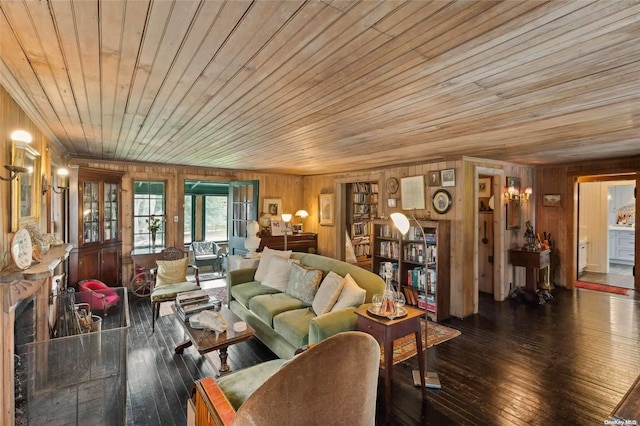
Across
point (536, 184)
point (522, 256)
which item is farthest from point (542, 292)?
point (536, 184)

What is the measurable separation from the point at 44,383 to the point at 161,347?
1.28 meters

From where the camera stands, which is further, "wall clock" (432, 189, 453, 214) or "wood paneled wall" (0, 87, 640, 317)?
"wall clock" (432, 189, 453, 214)

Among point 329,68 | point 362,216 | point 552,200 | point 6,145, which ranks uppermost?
point 329,68

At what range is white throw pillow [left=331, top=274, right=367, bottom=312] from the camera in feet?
9.66

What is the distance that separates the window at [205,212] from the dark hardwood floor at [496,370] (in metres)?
4.23

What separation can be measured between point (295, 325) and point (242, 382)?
1.06 m

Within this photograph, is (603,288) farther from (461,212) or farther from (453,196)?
(453,196)

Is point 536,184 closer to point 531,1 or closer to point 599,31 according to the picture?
point 599,31

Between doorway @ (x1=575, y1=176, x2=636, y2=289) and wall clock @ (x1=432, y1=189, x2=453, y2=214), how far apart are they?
13.6 ft

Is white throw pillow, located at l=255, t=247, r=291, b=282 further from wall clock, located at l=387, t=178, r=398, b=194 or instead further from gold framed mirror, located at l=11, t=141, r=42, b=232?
gold framed mirror, located at l=11, t=141, r=42, b=232

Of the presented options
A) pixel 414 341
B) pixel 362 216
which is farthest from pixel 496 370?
pixel 362 216

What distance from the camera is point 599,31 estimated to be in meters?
1.33

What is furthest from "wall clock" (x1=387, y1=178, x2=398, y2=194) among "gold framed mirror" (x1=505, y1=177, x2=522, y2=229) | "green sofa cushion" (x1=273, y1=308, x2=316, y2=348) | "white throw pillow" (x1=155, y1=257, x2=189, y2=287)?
"white throw pillow" (x1=155, y1=257, x2=189, y2=287)

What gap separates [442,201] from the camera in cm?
468
